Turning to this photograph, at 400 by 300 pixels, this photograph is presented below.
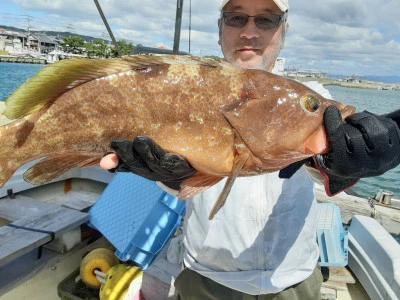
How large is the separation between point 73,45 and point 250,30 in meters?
122

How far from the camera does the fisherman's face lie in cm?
279

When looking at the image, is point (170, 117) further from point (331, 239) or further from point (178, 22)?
point (178, 22)

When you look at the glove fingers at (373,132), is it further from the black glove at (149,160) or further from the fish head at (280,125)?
the black glove at (149,160)

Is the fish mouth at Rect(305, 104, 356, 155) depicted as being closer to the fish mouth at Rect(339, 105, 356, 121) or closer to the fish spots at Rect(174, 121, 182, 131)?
the fish mouth at Rect(339, 105, 356, 121)

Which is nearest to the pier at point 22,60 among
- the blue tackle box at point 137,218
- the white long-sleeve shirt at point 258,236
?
the blue tackle box at point 137,218

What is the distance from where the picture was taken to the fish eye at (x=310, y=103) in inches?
76.2

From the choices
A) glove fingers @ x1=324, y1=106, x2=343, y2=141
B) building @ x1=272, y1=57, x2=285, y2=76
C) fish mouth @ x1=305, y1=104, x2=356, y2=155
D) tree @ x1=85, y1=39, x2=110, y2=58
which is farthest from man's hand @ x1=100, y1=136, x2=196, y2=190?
tree @ x1=85, y1=39, x2=110, y2=58

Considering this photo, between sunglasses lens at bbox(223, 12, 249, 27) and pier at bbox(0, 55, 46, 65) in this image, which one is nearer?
sunglasses lens at bbox(223, 12, 249, 27)

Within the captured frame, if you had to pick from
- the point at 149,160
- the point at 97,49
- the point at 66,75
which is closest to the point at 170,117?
the point at 149,160

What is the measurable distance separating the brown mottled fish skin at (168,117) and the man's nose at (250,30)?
1.01 meters

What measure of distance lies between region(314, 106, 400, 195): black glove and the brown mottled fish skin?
0.44ft

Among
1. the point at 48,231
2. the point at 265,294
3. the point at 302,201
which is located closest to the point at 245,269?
the point at 265,294

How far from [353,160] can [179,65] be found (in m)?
1.11

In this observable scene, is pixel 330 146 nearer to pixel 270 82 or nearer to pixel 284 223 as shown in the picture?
pixel 270 82
